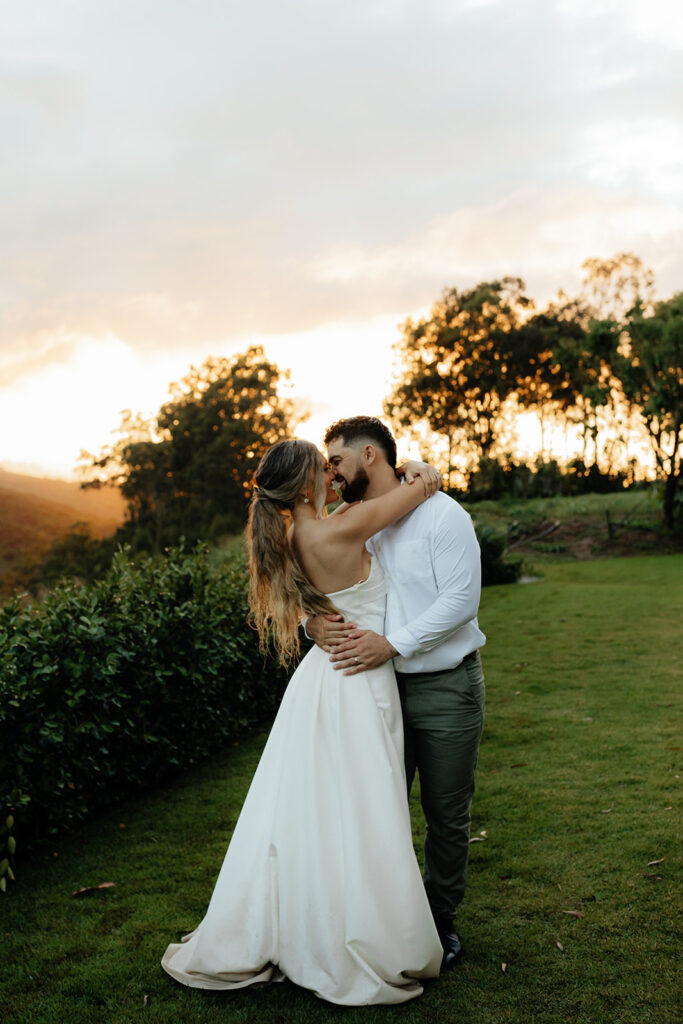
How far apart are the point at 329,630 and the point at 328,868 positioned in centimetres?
91

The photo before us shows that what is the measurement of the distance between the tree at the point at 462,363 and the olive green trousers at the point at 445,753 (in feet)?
109

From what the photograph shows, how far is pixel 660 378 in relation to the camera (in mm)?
23062

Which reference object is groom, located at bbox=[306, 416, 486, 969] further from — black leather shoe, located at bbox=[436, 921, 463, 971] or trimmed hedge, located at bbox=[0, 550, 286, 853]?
trimmed hedge, located at bbox=[0, 550, 286, 853]

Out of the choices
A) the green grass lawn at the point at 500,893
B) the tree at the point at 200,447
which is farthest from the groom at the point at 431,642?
the tree at the point at 200,447

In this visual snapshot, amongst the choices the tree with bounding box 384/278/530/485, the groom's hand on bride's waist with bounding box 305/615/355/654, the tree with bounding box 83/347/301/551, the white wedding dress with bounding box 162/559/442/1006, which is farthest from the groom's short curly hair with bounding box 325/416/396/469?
the tree with bounding box 83/347/301/551

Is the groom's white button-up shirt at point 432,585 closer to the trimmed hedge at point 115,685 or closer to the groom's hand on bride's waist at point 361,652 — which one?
the groom's hand on bride's waist at point 361,652

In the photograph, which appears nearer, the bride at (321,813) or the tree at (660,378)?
the bride at (321,813)

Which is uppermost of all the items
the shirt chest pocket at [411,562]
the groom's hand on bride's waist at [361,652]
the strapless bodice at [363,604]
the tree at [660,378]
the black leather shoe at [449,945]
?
the tree at [660,378]

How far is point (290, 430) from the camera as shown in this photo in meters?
43.8

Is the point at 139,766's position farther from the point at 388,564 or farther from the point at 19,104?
the point at 19,104

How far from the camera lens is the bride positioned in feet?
9.56

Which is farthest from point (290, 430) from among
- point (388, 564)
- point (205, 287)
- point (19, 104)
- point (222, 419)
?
point (388, 564)

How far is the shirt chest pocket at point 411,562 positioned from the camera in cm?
324

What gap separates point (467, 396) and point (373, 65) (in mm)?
28401
